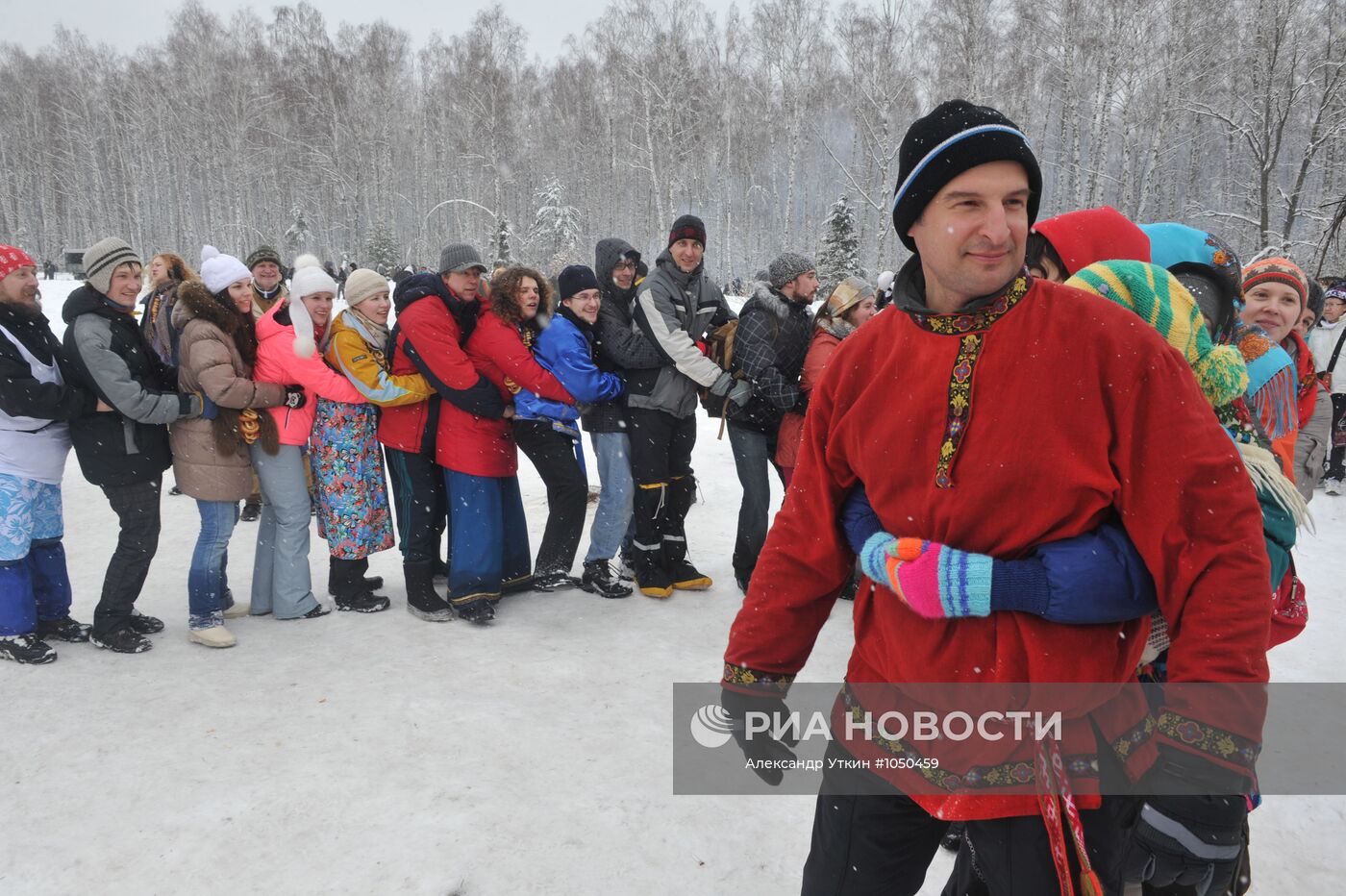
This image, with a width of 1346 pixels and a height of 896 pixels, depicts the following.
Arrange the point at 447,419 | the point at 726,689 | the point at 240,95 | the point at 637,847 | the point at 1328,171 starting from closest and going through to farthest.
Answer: the point at 726,689, the point at 637,847, the point at 447,419, the point at 1328,171, the point at 240,95

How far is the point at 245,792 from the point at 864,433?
250 centimetres

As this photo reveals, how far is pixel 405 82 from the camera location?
34062mm

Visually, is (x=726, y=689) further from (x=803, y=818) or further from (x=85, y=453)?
(x=85, y=453)

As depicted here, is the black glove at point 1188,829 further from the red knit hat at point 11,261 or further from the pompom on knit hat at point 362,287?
the red knit hat at point 11,261

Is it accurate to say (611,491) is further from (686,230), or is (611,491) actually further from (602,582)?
(686,230)

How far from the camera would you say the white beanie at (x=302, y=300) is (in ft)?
13.2

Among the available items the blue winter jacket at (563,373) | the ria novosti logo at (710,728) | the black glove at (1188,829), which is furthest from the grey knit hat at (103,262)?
the black glove at (1188,829)

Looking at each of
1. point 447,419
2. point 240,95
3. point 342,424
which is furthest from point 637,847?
point 240,95

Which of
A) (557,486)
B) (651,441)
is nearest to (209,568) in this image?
(557,486)

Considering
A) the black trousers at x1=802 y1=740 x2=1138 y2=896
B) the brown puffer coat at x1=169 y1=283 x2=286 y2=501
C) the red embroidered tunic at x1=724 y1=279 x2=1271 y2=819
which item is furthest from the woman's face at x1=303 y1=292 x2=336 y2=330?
the black trousers at x1=802 y1=740 x2=1138 y2=896

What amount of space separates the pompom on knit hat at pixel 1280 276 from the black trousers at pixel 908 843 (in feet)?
8.66

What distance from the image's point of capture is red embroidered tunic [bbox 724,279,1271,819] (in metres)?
1.13

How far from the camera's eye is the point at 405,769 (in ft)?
9.10

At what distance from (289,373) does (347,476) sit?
0.64 metres
